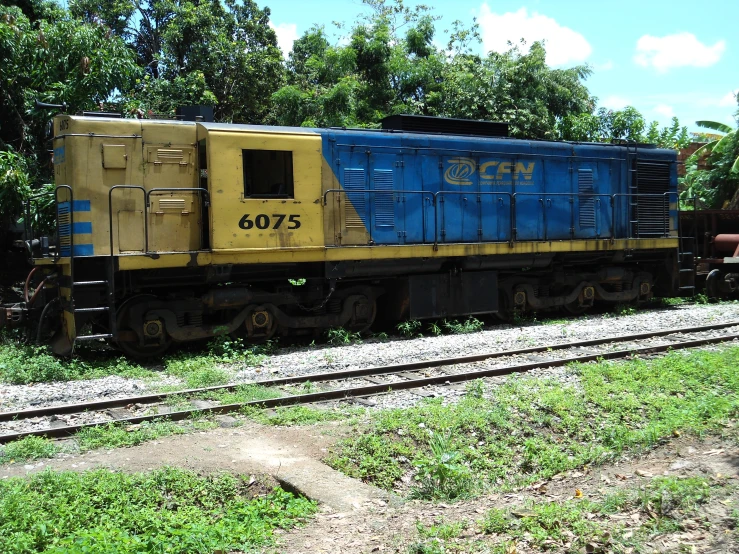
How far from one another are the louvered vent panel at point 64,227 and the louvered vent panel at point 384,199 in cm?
Answer: 486

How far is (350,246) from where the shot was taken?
1144cm

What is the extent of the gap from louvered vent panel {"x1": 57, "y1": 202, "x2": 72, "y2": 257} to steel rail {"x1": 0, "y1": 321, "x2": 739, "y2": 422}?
3.16 m

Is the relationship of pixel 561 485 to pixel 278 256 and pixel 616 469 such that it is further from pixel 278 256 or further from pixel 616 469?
pixel 278 256

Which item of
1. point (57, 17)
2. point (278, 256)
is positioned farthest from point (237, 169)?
point (57, 17)

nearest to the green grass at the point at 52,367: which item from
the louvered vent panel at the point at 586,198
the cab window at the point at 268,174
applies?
the cab window at the point at 268,174

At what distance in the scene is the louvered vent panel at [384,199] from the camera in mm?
11867

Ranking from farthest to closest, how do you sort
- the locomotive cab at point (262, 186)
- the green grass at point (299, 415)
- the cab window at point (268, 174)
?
the cab window at point (268, 174) → the locomotive cab at point (262, 186) → the green grass at point (299, 415)

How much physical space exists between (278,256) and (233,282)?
0.86 m

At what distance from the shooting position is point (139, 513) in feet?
15.2

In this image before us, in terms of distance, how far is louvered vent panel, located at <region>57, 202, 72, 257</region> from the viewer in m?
9.78

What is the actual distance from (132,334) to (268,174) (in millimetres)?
3160

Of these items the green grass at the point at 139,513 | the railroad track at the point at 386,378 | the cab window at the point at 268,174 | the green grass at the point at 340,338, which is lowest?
the green grass at the point at 139,513

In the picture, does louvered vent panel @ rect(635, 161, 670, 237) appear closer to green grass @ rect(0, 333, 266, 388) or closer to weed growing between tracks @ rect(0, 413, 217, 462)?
green grass @ rect(0, 333, 266, 388)

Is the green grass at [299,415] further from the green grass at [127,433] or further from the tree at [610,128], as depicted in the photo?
the tree at [610,128]
